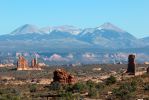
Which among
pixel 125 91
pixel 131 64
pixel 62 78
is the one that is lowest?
pixel 125 91

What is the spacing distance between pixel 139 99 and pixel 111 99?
100 inches

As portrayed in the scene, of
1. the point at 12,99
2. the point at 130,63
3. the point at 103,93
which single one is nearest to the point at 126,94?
the point at 103,93

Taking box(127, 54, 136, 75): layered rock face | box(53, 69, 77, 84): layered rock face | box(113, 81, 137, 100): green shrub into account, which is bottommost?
box(113, 81, 137, 100): green shrub

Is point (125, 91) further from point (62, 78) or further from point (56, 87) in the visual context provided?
point (62, 78)

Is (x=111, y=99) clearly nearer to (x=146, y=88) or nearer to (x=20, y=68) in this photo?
(x=146, y=88)

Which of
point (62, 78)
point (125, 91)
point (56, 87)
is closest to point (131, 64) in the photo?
point (62, 78)

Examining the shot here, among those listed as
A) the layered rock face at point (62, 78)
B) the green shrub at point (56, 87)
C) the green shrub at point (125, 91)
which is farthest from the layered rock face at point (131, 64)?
the green shrub at point (125, 91)

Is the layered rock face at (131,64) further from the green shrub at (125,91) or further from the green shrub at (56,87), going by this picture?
the green shrub at (125,91)

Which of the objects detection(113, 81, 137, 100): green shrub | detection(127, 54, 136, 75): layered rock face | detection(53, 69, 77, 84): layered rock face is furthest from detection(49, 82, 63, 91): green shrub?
detection(127, 54, 136, 75): layered rock face

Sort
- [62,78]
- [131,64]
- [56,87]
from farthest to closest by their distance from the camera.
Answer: [131,64]
[62,78]
[56,87]

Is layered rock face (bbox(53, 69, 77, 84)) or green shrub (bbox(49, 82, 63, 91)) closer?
green shrub (bbox(49, 82, 63, 91))

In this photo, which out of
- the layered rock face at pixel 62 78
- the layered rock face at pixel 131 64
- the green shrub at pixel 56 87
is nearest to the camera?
the green shrub at pixel 56 87

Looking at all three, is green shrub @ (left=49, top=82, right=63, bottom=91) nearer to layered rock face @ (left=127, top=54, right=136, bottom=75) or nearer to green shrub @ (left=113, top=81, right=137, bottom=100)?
green shrub @ (left=113, top=81, right=137, bottom=100)

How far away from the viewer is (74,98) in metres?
49.8
